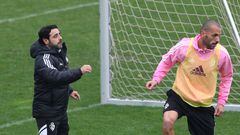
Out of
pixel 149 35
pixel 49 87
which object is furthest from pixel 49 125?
pixel 149 35

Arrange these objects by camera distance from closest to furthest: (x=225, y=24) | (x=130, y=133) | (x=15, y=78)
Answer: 1. (x=130, y=133)
2. (x=225, y=24)
3. (x=15, y=78)

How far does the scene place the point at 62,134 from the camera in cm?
851

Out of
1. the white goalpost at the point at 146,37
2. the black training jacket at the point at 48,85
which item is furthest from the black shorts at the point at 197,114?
the white goalpost at the point at 146,37

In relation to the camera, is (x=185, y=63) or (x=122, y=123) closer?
(x=185, y=63)

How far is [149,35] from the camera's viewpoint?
1286cm

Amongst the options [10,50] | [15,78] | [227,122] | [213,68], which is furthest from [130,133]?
[10,50]

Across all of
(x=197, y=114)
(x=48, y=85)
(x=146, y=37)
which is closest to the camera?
(x=48, y=85)

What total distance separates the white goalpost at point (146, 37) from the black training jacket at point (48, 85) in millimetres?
2915

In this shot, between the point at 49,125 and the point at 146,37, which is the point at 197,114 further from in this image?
the point at 146,37

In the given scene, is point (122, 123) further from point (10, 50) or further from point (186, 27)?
point (10, 50)

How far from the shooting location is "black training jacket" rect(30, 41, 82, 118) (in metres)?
8.06

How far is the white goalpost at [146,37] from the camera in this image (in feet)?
36.6

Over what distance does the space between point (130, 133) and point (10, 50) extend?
4622 millimetres

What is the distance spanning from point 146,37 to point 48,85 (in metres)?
4.78
